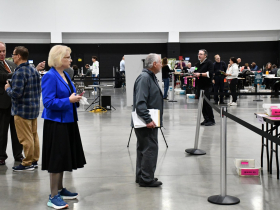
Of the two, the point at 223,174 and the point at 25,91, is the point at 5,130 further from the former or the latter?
the point at 223,174

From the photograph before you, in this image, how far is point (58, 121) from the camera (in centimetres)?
350

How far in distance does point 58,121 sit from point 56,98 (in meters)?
0.21

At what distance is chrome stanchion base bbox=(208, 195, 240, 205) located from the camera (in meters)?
3.76

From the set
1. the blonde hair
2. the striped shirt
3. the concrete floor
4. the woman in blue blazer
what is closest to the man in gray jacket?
the concrete floor

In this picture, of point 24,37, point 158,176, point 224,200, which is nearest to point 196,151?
point 158,176

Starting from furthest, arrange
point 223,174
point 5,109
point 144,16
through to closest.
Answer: point 144,16 < point 5,109 < point 223,174

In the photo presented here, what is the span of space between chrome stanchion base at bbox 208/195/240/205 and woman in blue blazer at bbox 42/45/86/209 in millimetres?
1399

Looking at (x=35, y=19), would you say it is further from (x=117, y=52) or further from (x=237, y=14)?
(x=237, y=14)

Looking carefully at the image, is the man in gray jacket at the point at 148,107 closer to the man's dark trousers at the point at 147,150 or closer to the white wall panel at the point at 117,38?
the man's dark trousers at the point at 147,150

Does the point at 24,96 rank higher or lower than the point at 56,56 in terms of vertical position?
lower

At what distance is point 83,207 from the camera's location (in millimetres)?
3717

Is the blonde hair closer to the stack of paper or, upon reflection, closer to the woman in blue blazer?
the woman in blue blazer

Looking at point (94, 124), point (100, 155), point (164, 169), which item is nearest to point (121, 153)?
point (100, 155)

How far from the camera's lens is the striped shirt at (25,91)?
460 cm
